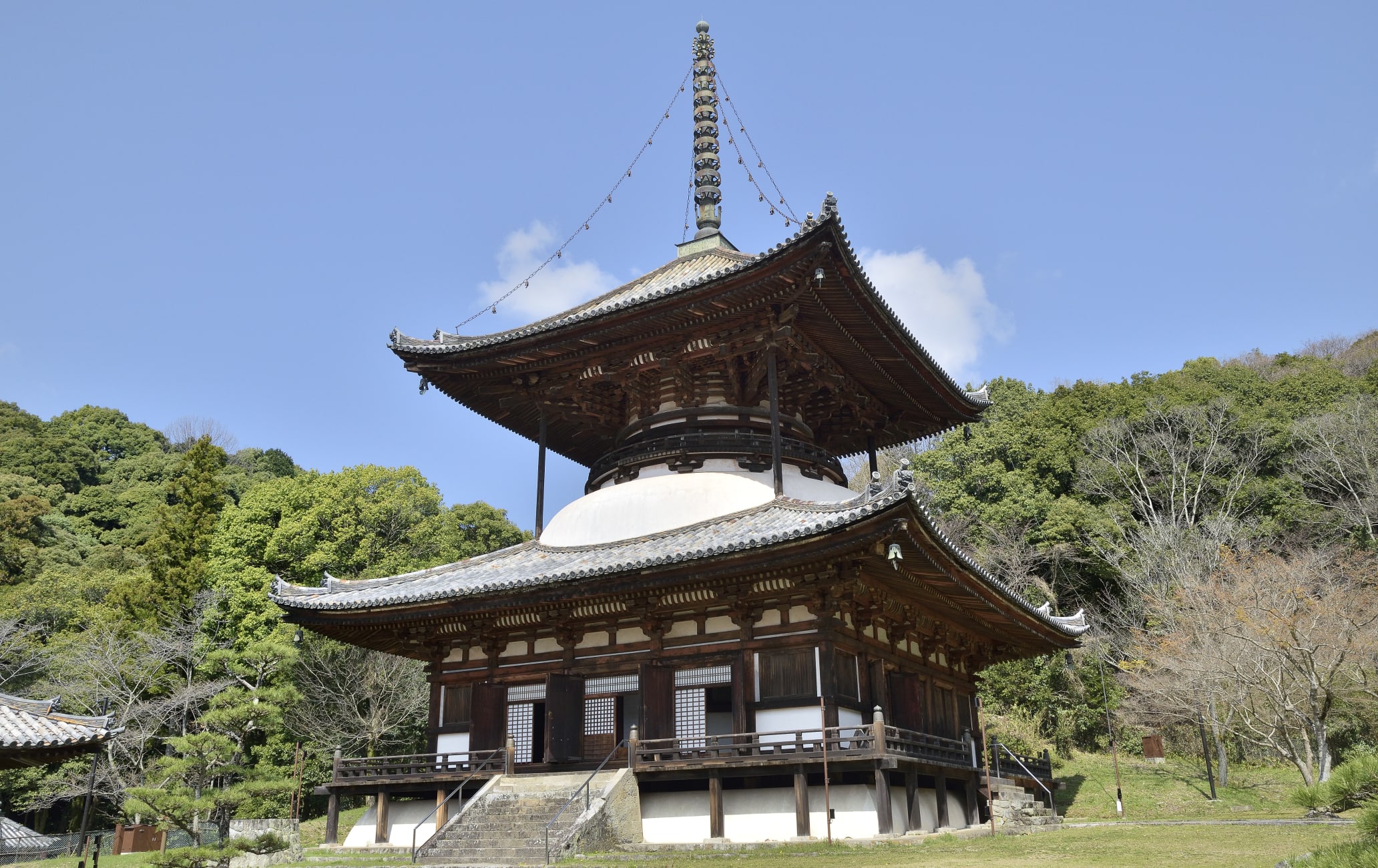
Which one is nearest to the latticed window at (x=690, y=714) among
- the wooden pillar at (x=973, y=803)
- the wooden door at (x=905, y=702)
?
the wooden door at (x=905, y=702)

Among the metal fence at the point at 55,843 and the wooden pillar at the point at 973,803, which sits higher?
the wooden pillar at the point at 973,803

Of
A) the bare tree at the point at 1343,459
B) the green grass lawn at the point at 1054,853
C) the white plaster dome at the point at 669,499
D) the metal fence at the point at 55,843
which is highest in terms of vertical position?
the bare tree at the point at 1343,459

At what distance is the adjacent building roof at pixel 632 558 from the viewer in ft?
49.5

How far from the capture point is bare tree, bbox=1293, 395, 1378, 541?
1473 inches

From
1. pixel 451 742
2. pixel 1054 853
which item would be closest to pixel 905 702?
pixel 1054 853

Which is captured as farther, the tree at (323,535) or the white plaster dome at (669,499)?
the tree at (323,535)

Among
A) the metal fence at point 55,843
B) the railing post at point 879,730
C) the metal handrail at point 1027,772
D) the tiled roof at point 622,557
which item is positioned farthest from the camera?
the metal fence at point 55,843

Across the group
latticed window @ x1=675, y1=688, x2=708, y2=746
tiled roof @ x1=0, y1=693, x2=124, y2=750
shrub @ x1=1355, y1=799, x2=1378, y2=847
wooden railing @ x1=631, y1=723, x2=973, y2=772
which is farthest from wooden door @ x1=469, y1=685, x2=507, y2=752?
shrub @ x1=1355, y1=799, x2=1378, y2=847

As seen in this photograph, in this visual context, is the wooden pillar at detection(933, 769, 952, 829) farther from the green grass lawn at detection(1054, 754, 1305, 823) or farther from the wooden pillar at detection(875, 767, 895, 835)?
the green grass lawn at detection(1054, 754, 1305, 823)

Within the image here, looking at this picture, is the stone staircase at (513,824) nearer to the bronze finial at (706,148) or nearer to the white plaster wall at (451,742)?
the white plaster wall at (451,742)

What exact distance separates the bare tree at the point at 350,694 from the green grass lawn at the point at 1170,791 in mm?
22069

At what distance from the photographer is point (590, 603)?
18.5 m

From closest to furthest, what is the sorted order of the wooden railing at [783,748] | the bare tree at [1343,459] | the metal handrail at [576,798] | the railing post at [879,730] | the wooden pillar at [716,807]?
the metal handrail at [576,798]
the railing post at [879,730]
the wooden railing at [783,748]
the wooden pillar at [716,807]
the bare tree at [1343,459]

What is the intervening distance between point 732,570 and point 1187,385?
36554 mm
